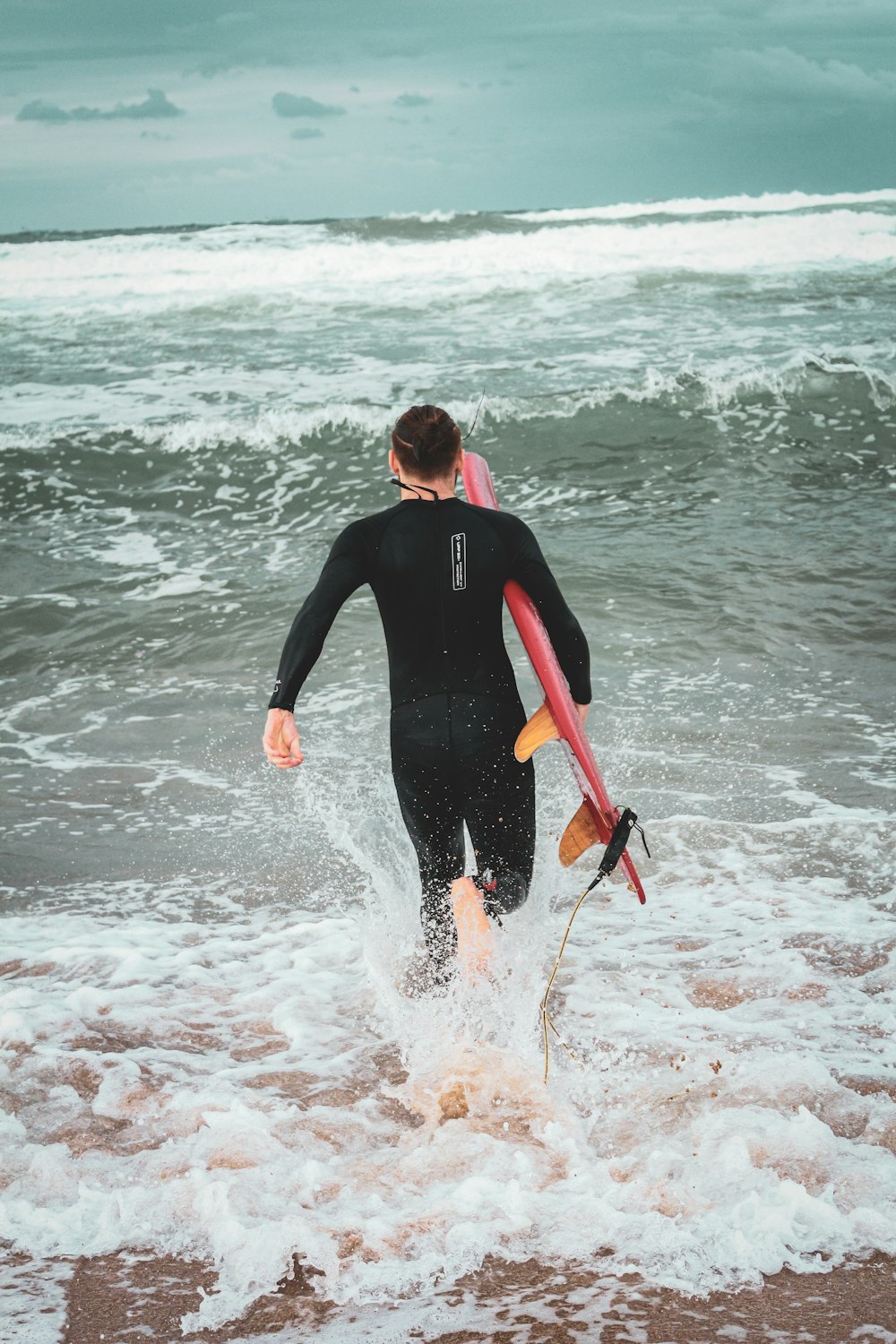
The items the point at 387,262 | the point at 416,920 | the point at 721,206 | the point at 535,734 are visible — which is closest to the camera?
the point at 535,734

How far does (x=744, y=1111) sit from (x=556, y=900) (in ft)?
5.32

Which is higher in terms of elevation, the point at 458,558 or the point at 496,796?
the point at 458,558

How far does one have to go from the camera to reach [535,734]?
3.23 m

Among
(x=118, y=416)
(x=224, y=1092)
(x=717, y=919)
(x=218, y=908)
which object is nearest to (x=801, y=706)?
(x=717, y=919)

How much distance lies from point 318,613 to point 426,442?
21.8 inches

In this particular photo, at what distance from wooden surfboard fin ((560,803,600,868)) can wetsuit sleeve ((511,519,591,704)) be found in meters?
0.42

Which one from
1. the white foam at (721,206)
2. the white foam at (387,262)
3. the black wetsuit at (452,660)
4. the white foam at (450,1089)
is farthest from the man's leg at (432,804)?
the white foam at (721,206)

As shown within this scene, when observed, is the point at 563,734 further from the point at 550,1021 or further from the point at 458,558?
the point at 550,1021

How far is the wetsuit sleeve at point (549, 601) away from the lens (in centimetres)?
323

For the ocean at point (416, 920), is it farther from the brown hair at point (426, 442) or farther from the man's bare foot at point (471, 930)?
the brown hair at point (426, 442)

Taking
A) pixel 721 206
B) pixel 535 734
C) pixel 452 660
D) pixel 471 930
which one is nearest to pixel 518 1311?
pixel 471 930

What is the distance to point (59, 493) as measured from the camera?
11.6 meters

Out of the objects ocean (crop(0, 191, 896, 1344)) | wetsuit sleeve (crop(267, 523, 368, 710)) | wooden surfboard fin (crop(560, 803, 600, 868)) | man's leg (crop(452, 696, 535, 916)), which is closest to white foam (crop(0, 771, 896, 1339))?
ocean (crop(0, 191, 896, 1344))

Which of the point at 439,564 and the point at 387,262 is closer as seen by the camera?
the point at 439,564
